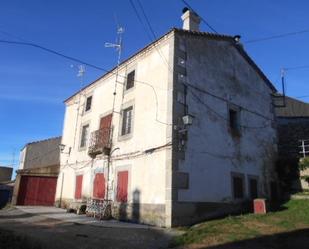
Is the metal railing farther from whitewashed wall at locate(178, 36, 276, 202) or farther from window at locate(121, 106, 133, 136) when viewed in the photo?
whitewashed wall at locate(178, 36, 276, 202)

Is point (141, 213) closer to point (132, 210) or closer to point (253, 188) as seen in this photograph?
point (132, 210)

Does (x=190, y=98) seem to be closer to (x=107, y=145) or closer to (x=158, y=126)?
(x=158, y=126)

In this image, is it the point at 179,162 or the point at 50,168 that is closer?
the point at 179,162

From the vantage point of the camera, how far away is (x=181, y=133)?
41.7 ft

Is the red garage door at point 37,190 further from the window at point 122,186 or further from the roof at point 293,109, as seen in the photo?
the roof at point 293,109

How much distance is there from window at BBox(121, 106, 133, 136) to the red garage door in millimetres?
8294

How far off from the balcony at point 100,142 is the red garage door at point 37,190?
5785mm

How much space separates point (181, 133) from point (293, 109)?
1891 centimetres

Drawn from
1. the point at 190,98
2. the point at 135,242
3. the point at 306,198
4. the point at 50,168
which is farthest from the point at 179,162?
the point at 50,168

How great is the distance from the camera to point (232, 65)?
54.1 feet

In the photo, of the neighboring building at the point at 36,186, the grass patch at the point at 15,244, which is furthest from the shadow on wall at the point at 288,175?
the neighboring building at the point at 36,186

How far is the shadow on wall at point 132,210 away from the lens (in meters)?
13.3

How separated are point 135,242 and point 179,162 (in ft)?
12.9

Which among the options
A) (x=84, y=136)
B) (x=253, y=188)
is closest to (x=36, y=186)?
(x=84, y=136)
